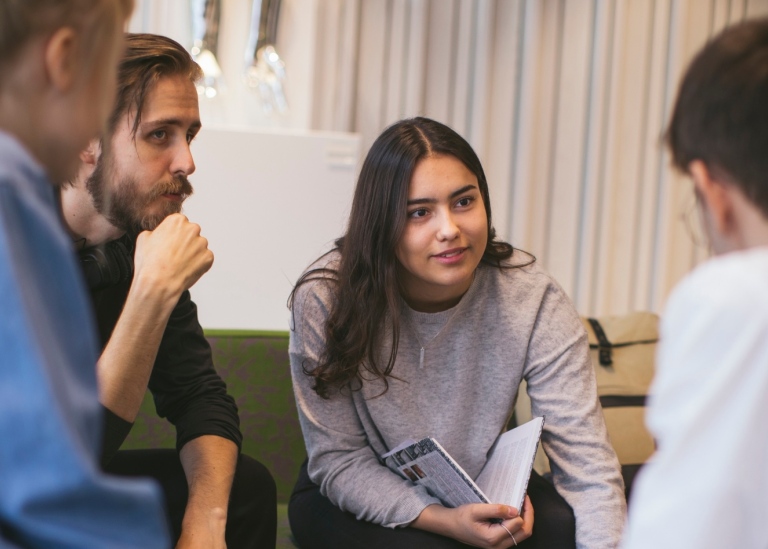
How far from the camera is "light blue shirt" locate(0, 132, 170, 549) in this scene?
62 cm

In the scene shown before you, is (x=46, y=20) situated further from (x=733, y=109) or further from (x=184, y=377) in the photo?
(x=184, y=377)

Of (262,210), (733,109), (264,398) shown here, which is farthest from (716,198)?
(262,210)

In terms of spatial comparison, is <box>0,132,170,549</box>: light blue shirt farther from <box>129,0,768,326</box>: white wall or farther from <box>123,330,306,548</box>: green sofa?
<box>129,0,768,326</box>: white wall

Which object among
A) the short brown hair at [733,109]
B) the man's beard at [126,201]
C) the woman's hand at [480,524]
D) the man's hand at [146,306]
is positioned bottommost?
the woman's hand at [480,524]

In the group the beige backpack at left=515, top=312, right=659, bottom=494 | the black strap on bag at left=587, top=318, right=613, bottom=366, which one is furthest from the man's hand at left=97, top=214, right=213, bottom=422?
the black strap on bag at left=587, top=318, right=613, bottom=366

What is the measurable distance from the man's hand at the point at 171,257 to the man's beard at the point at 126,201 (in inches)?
3.7

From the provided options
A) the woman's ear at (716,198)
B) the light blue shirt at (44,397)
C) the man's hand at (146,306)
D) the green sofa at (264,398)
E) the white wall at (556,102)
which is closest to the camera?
the light blue shirt at (44,397)

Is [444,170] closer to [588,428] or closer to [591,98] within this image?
[588,428]

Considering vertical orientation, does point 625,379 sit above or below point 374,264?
below

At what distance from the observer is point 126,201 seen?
1.54 m

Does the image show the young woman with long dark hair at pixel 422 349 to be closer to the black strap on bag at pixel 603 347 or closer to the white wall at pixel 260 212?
the black strap on bag at pixel 603 347

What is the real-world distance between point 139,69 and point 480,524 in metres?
1.04

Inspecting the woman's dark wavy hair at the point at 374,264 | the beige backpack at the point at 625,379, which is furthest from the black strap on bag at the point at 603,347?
the woman's dark wavy hair at the point at 374,264

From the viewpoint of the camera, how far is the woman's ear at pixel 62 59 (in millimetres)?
724
